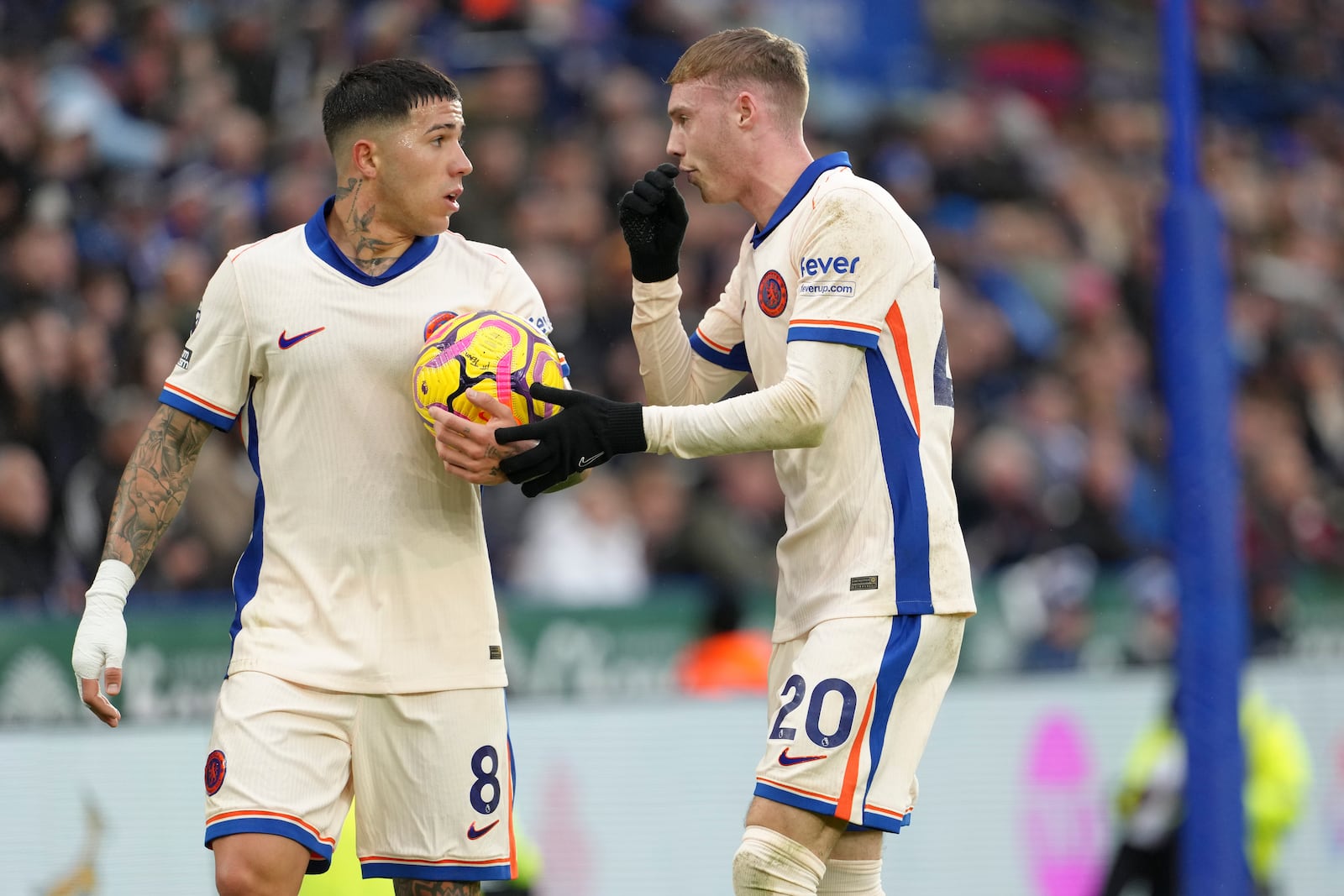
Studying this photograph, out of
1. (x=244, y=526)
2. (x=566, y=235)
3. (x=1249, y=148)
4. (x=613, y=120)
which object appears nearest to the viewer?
(x=244, y=526)

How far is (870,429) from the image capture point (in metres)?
4.83

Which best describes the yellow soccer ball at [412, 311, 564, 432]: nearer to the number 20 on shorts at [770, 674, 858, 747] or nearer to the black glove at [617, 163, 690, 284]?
the black glove at [617, 163, 690, 284]

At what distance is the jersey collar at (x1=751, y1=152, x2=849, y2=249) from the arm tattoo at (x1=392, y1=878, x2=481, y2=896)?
74.3 inches

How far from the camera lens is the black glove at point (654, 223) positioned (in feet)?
17.2

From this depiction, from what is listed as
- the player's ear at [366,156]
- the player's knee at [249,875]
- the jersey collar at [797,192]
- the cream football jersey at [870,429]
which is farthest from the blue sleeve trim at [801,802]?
the player's ear at [366,156]

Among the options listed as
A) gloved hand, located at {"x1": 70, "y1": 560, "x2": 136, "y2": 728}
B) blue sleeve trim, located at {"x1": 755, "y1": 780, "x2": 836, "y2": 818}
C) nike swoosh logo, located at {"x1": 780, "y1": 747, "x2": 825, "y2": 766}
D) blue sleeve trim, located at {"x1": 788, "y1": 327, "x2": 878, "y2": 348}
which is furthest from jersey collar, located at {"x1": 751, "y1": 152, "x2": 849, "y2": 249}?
gloved hand, located at {"x1": 70, "y1": 560, "x2": 136, "y2": 728}

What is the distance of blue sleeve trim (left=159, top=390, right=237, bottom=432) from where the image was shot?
487 cm

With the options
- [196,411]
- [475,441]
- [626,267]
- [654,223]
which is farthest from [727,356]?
[626,267]

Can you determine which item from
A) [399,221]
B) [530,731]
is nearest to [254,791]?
[399,221]

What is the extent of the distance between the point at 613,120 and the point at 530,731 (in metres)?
5.98

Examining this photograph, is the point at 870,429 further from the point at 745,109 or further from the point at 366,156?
the point at 366,156

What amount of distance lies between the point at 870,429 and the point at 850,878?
121cm

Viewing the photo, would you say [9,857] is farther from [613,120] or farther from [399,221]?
[613,120]

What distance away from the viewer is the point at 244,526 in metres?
9.02
